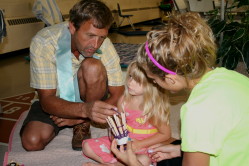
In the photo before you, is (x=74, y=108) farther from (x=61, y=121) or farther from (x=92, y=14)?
(x=92, y=14)

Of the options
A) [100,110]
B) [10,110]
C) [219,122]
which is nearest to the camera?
[219,122]

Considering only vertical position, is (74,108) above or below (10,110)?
above

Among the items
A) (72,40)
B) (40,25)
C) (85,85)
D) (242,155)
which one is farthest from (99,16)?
(40,25)

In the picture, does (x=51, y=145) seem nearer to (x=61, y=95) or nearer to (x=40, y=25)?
(x=61, y=95)

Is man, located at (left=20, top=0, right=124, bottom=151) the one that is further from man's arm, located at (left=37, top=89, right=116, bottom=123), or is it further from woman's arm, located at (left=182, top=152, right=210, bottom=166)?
woman's arm, located at (left=182, top=152, right=210, bottom=166)

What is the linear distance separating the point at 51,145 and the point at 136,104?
674mm

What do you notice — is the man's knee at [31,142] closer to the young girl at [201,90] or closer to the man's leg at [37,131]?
the man's leg at [37,131]

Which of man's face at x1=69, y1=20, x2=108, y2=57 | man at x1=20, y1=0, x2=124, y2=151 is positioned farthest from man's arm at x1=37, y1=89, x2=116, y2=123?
man's face at x1=69, y1=20, x2=108, y2=57

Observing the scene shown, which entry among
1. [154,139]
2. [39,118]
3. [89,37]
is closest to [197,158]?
[154,139]

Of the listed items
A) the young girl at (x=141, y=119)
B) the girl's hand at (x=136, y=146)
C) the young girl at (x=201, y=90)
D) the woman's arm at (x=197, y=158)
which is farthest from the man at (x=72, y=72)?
the woman's arm at (x=197, y=158)

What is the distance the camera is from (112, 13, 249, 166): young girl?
83 centimetres

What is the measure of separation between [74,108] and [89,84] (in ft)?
0.91

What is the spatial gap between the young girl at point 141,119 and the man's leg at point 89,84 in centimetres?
20

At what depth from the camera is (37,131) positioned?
1748 mm
